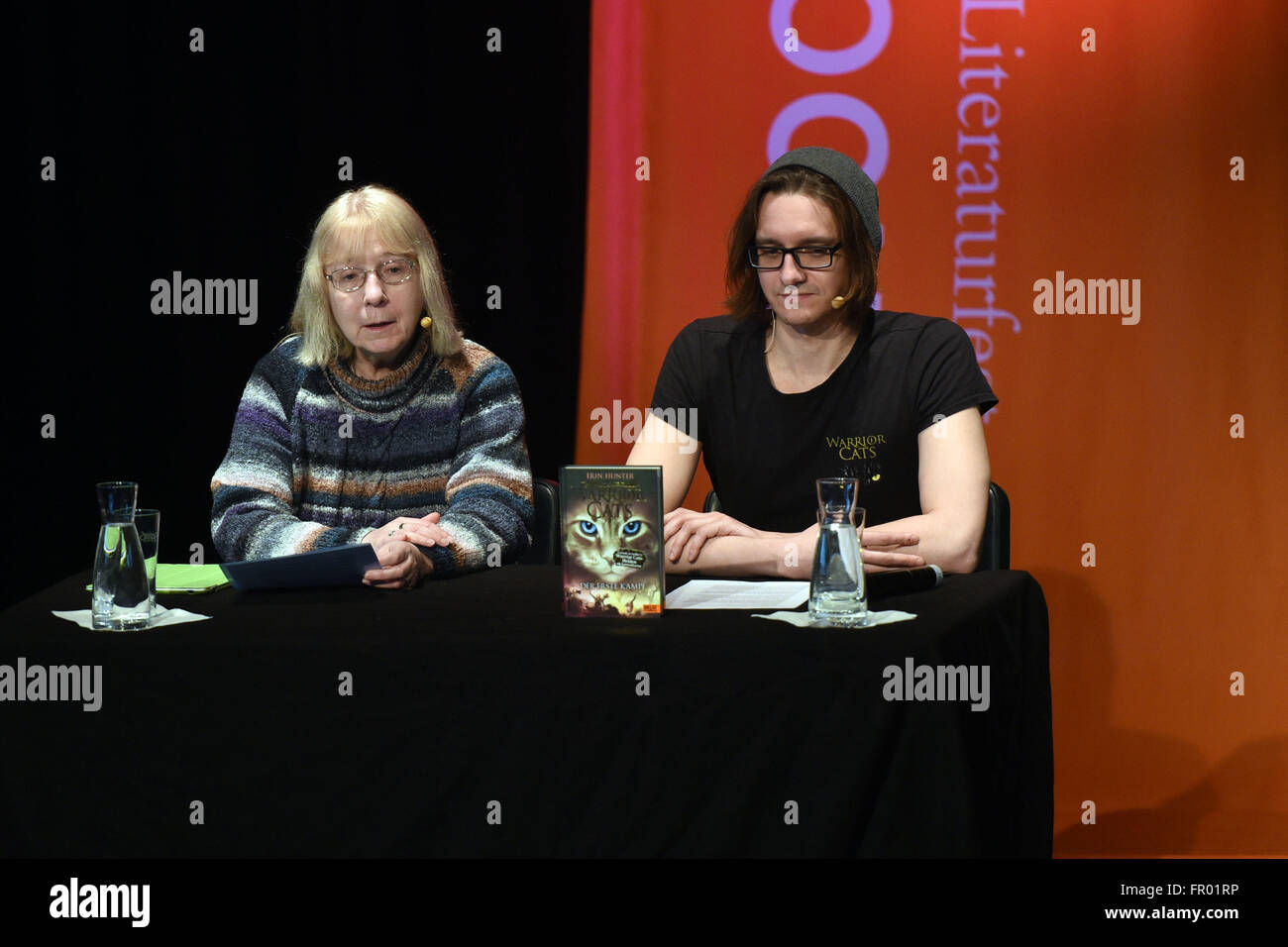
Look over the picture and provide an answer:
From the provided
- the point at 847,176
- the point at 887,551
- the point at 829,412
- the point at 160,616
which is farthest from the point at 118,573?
the point at 847,176

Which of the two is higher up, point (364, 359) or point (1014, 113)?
point (1014, 113)

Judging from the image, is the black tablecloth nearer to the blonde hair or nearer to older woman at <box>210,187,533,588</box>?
older woman at <box>210,187,533,588</box>

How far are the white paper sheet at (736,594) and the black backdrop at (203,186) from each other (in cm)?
163

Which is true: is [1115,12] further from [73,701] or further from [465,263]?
[73,701]

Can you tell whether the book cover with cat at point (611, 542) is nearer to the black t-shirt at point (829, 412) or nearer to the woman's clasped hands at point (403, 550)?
the woman's clasped hands at point (403, 550)

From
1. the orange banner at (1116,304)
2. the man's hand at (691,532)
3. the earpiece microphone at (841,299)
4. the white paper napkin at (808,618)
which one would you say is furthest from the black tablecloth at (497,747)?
the orange banner at (1116,304)

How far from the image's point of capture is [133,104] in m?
3.30

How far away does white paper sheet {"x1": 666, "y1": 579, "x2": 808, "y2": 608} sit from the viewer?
1853mm

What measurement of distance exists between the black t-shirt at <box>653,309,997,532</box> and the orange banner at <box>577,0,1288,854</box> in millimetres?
985

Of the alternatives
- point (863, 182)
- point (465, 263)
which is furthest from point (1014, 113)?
point (465, 263)

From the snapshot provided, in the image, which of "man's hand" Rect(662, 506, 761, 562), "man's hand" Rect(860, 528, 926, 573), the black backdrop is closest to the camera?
"man's hand" Rect(860, 528, 926, 573)

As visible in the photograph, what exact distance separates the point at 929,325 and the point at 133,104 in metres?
2.10

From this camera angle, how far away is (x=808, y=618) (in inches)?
67.3

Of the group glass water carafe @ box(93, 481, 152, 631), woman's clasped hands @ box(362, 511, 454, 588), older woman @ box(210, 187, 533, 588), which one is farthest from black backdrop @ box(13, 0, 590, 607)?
glass water carafe @ box(93, 481, 152, 631)
